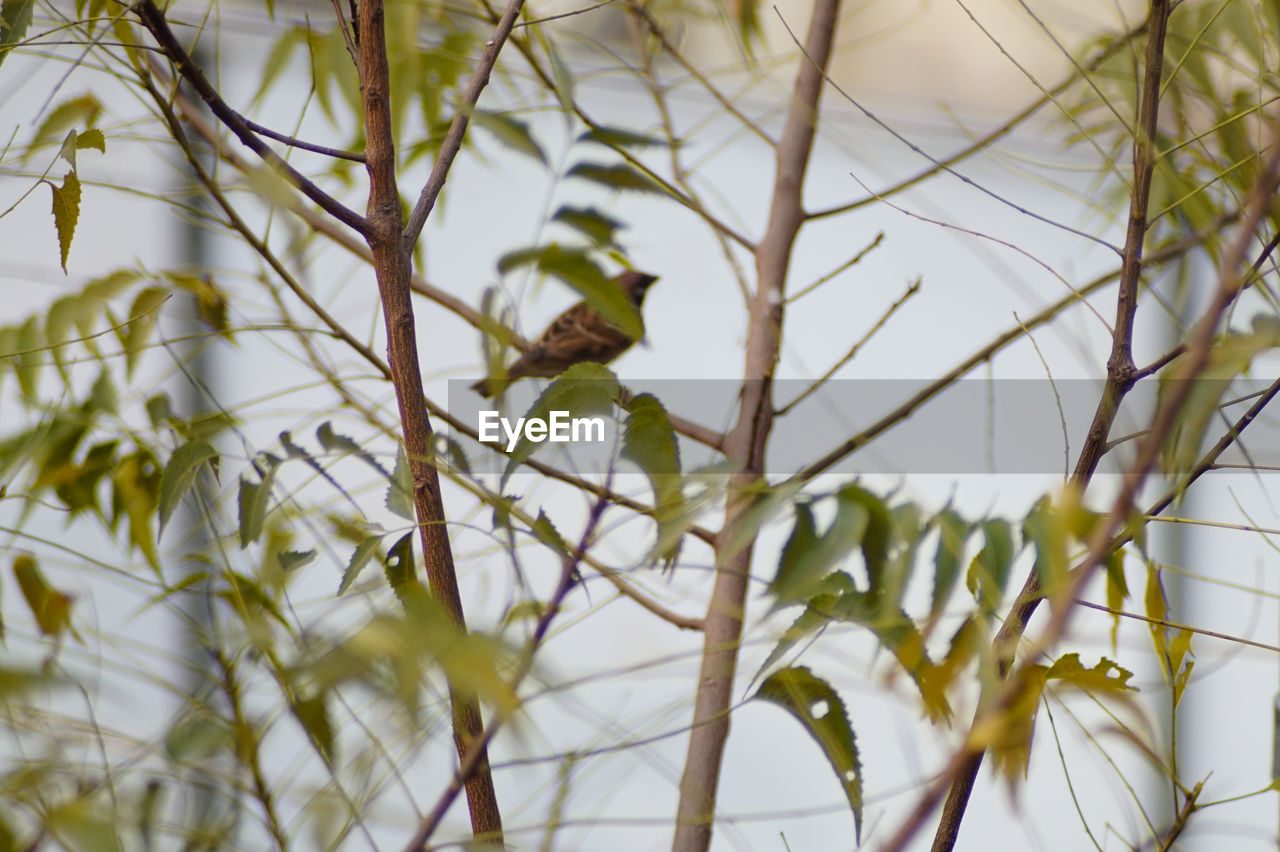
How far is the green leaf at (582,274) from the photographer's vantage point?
1.08 ft

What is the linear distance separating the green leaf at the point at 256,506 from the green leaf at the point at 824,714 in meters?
0.23

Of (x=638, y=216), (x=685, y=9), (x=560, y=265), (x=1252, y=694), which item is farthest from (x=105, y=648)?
(x=1252, y=694)

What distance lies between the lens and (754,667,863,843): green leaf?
1.24ft

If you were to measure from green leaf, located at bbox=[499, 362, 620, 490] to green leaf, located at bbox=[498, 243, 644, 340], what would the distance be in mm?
23

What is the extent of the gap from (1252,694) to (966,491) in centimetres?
69

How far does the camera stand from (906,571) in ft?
1.08

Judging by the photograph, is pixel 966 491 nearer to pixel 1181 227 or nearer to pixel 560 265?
pixel 1181 227

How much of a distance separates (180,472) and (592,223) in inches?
8.7

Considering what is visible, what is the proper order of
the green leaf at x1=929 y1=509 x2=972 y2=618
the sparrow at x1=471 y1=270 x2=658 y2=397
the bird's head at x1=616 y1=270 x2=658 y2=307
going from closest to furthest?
the green leaf at x1=929 y1=509 x2=972 y2=618
the sparrow at x1=471 y1=270 x2=658 y2=397
the bird's head at x1=616 y1=270 x2=658 y2=307

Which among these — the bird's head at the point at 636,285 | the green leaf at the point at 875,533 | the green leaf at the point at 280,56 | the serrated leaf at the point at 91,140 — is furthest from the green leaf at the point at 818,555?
the bird's head at the point at 636,285

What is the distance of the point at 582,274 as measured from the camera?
0.35 metres

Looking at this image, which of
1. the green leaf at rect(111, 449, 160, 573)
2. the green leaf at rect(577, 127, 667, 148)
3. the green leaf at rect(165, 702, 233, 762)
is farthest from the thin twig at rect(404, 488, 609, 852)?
the green leaf at rect(111, 449, 160, 573)

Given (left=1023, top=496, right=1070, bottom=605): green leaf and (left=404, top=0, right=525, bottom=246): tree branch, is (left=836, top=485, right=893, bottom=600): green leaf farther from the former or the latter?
(left=404, top=0, right=525, bottom=246): tree branch

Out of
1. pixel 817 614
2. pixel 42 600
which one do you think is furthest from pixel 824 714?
pixel 42 600
